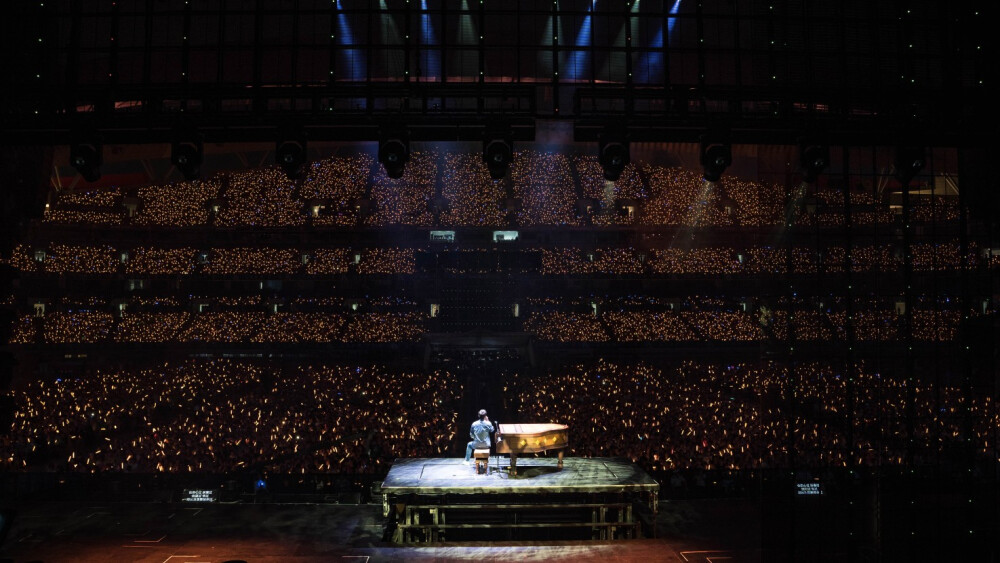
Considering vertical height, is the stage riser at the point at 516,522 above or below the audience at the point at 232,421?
below

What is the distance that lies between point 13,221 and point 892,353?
37.3 metres

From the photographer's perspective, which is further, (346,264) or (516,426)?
(346,264)

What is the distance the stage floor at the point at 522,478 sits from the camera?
13.1 metres

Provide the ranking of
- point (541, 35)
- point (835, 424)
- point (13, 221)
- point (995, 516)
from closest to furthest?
point (995, 516), point (13, 221), point (835, 424), point (541, 35)

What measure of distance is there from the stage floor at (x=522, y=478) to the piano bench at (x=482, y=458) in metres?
0.16

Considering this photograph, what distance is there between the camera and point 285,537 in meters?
13.6

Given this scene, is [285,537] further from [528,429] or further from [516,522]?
[528,429]

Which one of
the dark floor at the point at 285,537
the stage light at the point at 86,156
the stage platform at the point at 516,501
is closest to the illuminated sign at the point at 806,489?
the dark floor at the point at 285,537

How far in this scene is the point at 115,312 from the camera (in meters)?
38.6

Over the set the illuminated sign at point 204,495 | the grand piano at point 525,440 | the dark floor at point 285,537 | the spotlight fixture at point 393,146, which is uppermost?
the spotlight fixture at point 393,146

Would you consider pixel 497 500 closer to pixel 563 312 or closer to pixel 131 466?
pixel 131 466

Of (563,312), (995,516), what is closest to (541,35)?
(563,312)

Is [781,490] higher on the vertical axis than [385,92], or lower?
lower

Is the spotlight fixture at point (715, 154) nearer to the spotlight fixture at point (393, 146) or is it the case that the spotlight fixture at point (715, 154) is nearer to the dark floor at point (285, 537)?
the spotlight fixture at point (393, 146)
